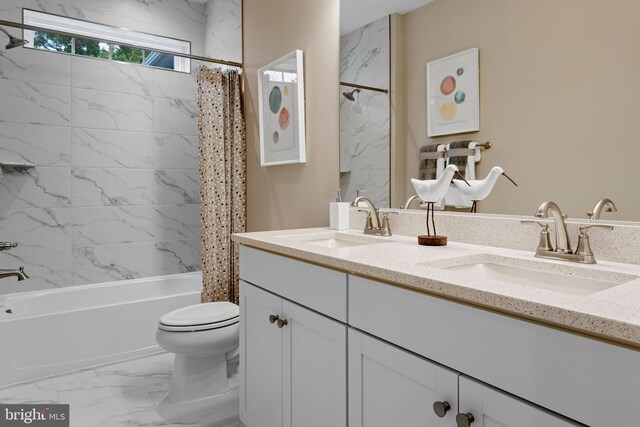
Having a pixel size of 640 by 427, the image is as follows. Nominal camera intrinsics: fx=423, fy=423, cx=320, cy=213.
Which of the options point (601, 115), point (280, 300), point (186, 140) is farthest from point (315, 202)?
point (186, 140)

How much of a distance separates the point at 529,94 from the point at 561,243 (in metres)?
0.47

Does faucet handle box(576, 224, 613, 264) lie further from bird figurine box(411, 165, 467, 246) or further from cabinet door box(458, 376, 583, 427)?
cabinet door box(458, 376, 583, 427)

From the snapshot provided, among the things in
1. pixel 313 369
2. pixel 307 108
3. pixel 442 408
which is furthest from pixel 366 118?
pixel 442 408

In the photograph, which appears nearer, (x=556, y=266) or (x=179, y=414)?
(x=556, y=266)

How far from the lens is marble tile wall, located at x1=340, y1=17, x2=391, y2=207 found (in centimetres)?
184

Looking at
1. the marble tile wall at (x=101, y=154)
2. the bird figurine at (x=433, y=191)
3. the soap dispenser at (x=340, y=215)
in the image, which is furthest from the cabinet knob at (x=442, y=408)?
the marble tile wall at (x=101, y=154)

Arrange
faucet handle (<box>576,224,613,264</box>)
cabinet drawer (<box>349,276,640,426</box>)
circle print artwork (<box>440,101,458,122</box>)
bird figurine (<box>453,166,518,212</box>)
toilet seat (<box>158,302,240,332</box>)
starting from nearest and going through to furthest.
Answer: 1. cabinet drawer (<box>349,276,640,426</box>)
2. faucet handle (<box>576,224,613,264</box>)
3. bird figurine (<box>453,166,518,212</box>)
4. circle print artwork (<box>440,101,458,122</box>)
5. toilet seat (<box>158,302,240,332</box>)

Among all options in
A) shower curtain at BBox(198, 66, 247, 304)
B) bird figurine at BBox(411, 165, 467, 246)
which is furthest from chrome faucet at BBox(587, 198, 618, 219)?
shower curtain at BBox(198, 66, 247, 304)

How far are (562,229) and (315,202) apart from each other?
130cm

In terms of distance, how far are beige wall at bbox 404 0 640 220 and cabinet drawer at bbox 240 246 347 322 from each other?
61 centimetres

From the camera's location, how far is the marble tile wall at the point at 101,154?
9.76 feet

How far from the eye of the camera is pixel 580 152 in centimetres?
119

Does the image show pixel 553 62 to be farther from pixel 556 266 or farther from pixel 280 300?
pixel 280 300

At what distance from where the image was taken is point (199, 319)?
2.15 meters
